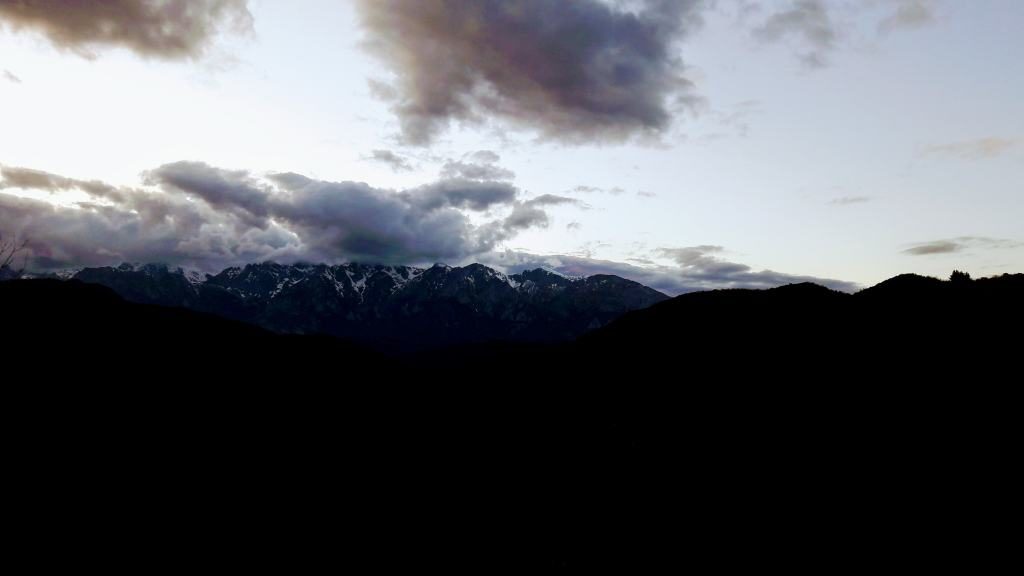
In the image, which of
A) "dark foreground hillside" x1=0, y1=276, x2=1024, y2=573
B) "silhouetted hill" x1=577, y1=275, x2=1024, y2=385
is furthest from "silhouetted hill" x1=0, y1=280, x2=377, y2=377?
"silhouetted hill" x1=577, y1=275, x2=1024, y2=385

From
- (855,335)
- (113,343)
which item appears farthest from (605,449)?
(113,343)

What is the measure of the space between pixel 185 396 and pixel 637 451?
5030 inches

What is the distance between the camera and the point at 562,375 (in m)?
127

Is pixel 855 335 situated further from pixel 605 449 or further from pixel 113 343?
pixel 113 343

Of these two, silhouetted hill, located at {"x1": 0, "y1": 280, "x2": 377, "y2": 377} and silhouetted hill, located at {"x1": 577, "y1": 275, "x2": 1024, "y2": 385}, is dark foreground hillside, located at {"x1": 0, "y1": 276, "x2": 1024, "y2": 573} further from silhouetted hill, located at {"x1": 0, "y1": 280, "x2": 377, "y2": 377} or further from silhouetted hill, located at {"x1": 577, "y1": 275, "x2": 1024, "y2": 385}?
silhouetted hill, located at {"x1": 0, "y1": 280, "x2": 377, "y2": 377}

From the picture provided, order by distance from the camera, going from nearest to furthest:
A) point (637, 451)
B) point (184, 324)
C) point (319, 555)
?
point (637, 451) → point (319, 555) → point (184, 324)

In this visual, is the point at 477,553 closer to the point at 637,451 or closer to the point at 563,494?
the point at 563,494

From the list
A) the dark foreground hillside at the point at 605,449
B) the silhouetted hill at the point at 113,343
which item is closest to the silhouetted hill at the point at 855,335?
the dark foreground hillside at the point at 605,449

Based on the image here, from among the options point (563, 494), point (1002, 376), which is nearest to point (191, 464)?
point (563, 494)

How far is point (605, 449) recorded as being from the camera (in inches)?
2933

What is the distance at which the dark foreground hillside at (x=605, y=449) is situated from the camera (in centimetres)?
4766

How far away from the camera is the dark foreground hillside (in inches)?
1876

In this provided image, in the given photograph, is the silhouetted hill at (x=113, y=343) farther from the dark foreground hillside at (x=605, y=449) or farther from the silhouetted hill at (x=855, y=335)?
the silhouetted hill at (x=855, y=335)

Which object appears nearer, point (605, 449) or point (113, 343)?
point (605, 449)
